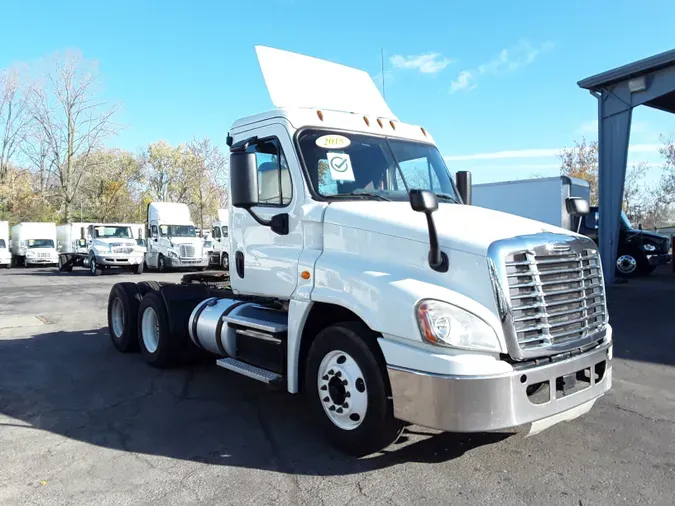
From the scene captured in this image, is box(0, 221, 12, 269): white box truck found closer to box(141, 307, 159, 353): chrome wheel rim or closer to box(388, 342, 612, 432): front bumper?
box(141, 307, 159, 353): chrome wheel rim

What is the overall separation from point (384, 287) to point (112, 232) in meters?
26.0

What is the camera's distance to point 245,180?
180 inches

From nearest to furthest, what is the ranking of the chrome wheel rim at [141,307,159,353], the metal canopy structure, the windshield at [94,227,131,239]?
1. the chrome wheel rim at [141,307,159,353]
2. the metal canopy structure
3. the windshield at [94,227,131,239]

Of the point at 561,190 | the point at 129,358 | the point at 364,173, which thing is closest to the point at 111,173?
the point at 561,190

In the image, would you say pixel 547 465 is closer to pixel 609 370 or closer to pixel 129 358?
pixel 609 370

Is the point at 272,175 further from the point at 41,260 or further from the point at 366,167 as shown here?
the point at 41,260

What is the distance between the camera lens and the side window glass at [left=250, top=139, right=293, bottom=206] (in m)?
4.88

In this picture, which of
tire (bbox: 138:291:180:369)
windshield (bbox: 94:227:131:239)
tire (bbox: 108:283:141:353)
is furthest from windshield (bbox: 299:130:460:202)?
windshield (bbox: 94:227:131:239)

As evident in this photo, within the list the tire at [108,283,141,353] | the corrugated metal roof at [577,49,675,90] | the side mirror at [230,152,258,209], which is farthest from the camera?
the corrugated metal roof at [577,49,675,90]

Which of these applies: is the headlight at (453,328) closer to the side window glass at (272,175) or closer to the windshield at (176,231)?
the side window glass at (272,175)

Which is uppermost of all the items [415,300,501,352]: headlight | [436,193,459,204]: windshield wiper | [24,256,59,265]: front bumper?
[436,193,459,204]: windshield wiper

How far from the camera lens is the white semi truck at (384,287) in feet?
11.7

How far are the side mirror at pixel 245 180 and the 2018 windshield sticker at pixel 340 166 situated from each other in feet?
2.21

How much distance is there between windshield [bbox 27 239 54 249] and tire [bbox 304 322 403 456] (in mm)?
37118
